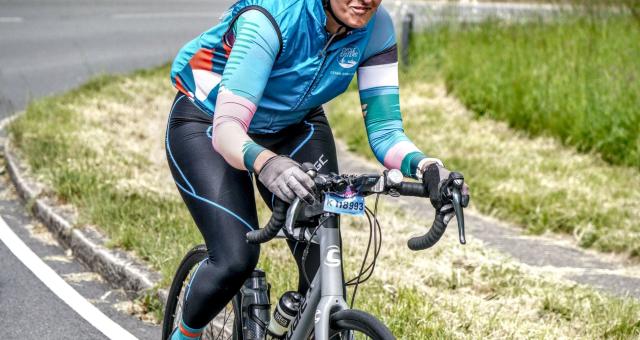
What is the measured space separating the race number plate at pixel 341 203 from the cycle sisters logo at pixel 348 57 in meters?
0.83

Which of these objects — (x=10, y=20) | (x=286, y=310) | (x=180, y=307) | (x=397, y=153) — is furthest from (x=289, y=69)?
→ (x=10, y=20)

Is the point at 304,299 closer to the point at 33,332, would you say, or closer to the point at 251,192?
the point at 251,192

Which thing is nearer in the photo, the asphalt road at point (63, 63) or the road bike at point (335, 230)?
A: the road bike at point (335, 230)

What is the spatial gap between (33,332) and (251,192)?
221 centimetres

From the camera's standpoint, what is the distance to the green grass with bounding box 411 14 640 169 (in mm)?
10289

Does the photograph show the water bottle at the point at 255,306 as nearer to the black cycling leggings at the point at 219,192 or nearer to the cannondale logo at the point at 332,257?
the black cycling leggings at the point at 219,192

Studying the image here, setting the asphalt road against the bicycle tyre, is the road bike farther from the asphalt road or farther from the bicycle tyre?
the asphalt road

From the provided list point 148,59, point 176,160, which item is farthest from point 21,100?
point 176,160

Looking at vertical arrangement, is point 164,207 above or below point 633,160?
above

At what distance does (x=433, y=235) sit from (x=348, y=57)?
99 cm

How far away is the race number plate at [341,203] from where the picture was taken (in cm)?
309

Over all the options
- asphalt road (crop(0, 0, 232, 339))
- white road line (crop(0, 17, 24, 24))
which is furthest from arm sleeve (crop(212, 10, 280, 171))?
white road line (crop(0, 17, 24, 24))

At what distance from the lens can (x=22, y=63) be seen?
49.7 feet

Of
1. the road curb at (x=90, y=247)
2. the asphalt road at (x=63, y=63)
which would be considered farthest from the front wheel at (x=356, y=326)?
the road curb at (x=90, y=247)
